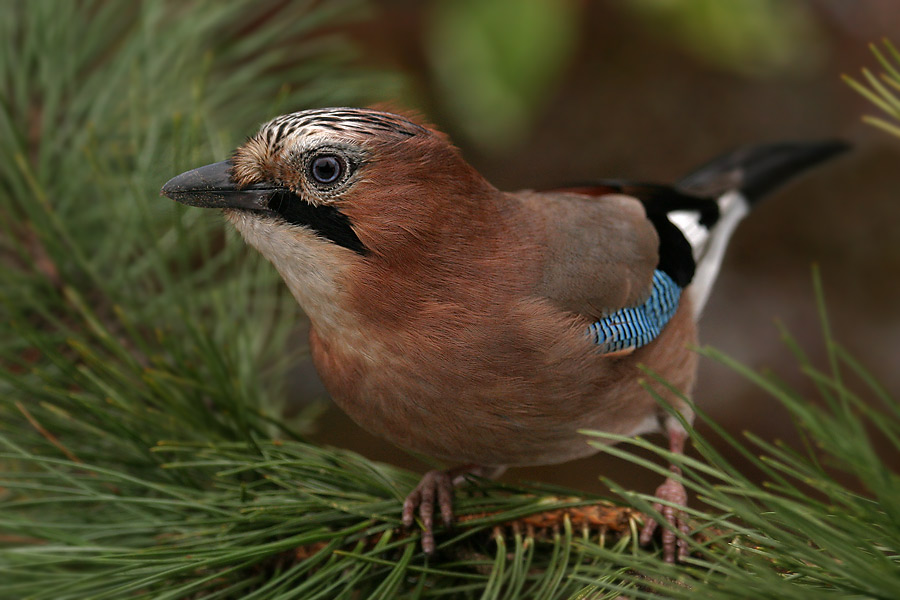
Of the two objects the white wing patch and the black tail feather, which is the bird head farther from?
the black tail feather

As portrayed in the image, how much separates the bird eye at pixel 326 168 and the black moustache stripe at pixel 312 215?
0.03 meters

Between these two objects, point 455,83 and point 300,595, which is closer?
point 300,595

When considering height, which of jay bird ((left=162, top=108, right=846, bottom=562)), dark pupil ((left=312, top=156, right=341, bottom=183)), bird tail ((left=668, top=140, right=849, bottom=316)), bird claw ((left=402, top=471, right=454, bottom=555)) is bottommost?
bird claw ((left=402, top=471, right=454, bottom=555))

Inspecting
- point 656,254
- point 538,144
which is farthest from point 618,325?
point 538,144

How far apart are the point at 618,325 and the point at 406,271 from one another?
0.34 m

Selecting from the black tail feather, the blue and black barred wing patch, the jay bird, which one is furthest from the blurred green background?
the jay bird

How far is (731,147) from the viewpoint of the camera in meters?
2.96

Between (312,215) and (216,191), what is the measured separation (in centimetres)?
12

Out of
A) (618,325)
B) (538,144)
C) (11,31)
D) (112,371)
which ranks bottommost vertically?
(112,371)

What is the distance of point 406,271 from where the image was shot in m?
1.08

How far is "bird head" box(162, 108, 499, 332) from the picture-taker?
1020mm

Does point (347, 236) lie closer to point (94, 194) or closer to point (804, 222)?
point (94, 194)

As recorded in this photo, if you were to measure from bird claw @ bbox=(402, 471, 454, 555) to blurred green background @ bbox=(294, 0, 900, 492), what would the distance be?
177 centimetres

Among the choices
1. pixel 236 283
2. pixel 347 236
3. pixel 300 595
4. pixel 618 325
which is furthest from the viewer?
pixel 236 283
